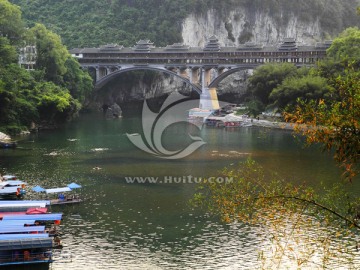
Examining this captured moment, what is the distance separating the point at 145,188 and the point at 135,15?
7434 cm

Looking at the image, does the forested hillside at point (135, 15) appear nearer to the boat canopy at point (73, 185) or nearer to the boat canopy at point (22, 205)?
the boat canopy at point (73, 185)

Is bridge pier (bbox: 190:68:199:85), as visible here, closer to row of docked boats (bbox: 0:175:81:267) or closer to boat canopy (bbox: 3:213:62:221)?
row of docked boats (bbox: 0:175:81:267)

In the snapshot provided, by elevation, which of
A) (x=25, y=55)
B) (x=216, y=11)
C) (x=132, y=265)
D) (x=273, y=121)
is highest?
(x=216, y=11)

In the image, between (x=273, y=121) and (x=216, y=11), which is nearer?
(x=273, y=121)

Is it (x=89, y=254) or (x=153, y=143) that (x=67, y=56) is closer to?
(x=153, y=143)

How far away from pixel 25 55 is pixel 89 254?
185 feet

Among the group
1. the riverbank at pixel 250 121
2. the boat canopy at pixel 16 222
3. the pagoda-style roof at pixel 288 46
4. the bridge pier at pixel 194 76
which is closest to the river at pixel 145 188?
the boat canopy at pixel 16 222

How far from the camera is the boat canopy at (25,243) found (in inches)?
1238

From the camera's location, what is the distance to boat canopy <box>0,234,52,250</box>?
103 ft

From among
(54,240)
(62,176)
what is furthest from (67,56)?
(54,240)

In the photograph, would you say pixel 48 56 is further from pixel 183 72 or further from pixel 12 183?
pixel 12 183

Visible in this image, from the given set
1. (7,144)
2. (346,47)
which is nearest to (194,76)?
(346,47)

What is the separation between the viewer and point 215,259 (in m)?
32.0

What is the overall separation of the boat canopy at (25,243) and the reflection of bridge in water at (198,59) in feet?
223
